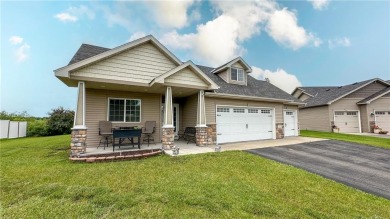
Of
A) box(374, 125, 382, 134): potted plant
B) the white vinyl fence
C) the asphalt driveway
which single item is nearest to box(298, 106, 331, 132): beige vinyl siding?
box(374, 125, 382, 134): potted plant

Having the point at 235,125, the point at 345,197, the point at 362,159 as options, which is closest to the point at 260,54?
the point at 235,125

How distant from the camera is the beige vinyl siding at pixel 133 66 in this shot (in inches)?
309

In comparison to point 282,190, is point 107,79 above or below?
above

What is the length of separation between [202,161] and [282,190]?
2.86 metres

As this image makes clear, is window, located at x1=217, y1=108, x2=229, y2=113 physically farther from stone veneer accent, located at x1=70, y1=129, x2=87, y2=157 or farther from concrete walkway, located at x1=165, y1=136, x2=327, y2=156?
stone veneer accent, located at x1=70, y1=129, x2=87, y2=157

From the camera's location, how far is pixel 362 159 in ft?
24.4

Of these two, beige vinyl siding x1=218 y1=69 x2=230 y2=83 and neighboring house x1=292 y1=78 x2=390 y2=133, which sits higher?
beige vinyl siding x1=218 y1=69 x2=230 y2=83

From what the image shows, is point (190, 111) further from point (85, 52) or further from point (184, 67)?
point (85, 52)

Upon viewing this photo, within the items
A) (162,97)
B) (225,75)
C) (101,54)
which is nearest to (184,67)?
(162,97)

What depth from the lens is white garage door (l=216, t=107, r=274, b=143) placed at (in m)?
11.0

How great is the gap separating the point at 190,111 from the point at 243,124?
11.7 feet

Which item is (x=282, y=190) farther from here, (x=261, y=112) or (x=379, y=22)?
(x=379, y=22)

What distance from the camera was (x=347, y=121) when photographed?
18.4 meters

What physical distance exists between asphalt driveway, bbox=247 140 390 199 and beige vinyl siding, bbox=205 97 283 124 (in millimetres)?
3443
